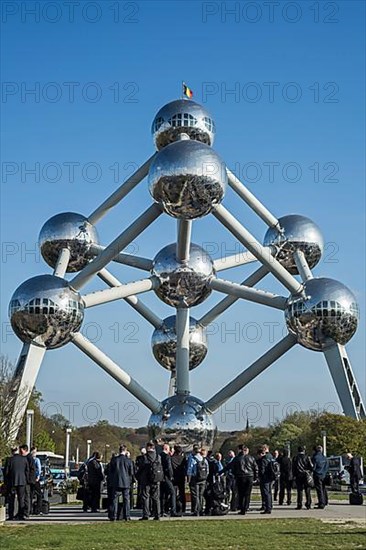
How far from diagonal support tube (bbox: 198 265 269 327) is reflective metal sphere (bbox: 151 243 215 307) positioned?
307cm

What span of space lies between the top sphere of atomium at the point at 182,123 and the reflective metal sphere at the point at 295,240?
4623 mm

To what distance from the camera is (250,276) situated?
30.5 m

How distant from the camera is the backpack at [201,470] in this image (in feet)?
58.0

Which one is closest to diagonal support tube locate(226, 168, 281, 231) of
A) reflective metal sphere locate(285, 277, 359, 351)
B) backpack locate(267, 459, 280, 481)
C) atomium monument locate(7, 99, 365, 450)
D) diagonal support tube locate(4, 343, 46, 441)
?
atomium monument locate(7, 99, 365, 450)

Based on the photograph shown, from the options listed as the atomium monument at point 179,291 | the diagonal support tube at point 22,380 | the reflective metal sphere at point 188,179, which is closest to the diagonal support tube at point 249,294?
the atomium monument at point 179,291

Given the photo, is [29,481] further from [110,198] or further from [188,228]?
[110,198]

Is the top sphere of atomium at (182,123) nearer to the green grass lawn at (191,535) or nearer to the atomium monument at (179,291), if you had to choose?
the atomium monument at (179,291)

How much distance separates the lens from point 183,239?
25.7m

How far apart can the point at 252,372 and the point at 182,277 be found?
3805mm

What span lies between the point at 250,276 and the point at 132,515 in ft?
43.3

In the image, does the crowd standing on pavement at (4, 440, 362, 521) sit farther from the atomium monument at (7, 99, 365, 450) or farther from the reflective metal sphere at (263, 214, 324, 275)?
the reflective metal sphere at (263, 214, 324, 275)

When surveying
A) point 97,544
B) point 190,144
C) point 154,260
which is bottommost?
point 97,544

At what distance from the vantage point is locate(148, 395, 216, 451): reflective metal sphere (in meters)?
24.9

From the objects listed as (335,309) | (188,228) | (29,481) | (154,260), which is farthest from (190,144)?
(29,481)
